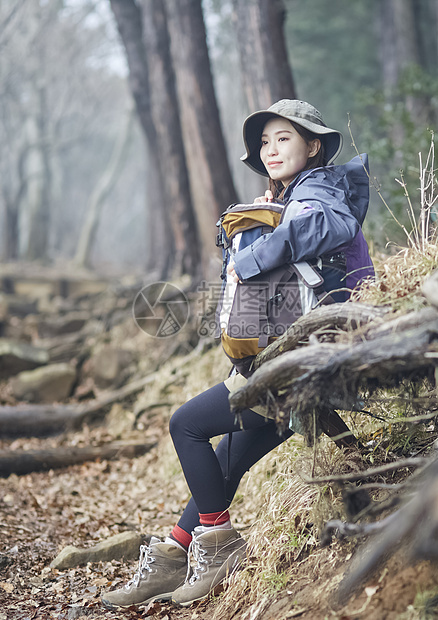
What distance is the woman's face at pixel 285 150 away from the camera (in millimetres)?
2904

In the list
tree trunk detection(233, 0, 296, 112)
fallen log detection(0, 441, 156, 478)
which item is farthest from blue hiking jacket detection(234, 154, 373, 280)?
tree trunk detection(233, 0, 296, 112)

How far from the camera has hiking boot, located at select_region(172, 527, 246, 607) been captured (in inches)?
111

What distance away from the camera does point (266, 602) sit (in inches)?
100.0

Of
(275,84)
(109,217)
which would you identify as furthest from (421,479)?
(109,217)

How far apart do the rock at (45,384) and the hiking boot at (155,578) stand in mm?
5155

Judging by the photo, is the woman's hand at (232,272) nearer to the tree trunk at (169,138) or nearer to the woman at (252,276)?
the woman at (252,276)

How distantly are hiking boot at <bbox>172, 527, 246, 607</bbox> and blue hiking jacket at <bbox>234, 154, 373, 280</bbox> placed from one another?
1317 mm

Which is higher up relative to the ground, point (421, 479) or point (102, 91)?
point (102, 91)

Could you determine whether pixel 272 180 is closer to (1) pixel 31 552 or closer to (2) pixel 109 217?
(1) pixel 31 552

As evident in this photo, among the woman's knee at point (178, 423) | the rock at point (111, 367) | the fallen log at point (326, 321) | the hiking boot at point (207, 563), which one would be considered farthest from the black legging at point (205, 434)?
the rock at point (111, 367)

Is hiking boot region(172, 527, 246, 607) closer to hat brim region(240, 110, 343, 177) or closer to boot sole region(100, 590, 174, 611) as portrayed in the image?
boot sole region(100, 590, 174, 611)

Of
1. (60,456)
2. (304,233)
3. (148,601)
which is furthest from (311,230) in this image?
(60,456)

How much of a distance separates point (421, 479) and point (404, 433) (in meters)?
0.80

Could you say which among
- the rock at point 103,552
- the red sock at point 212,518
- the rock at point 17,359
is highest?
the rock at point 17,359
